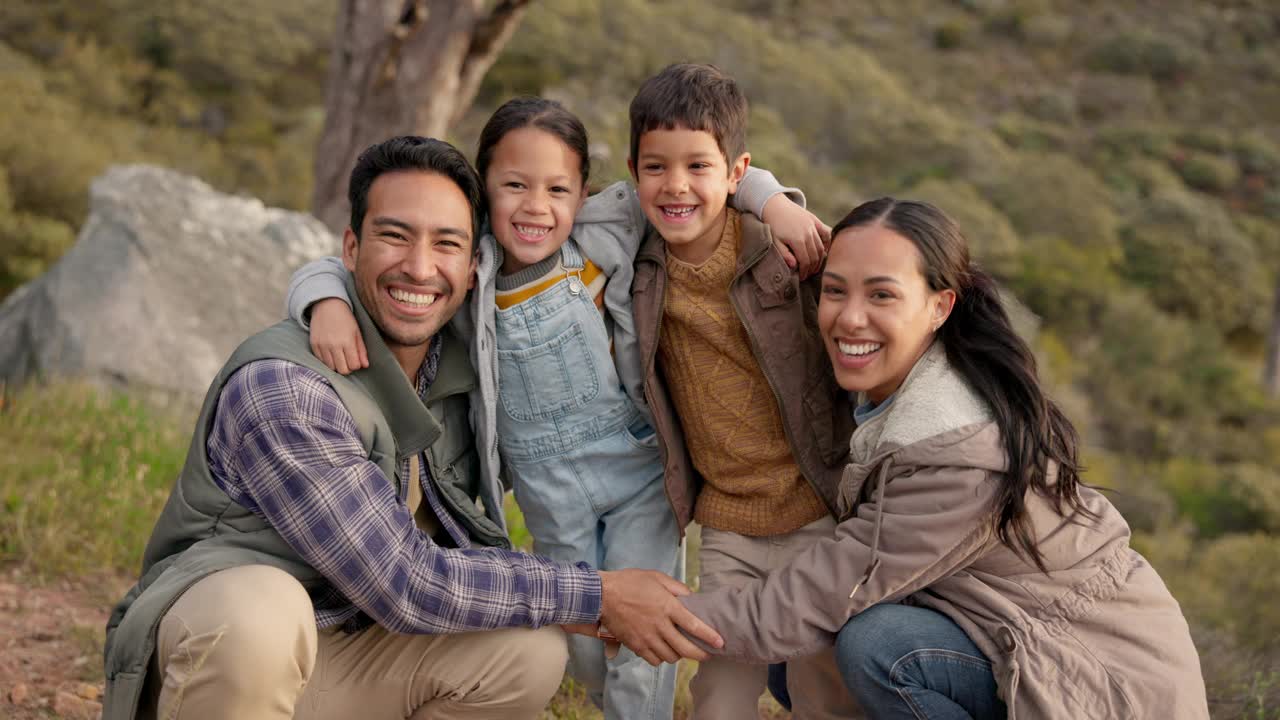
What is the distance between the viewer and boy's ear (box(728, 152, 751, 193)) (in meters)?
2.81

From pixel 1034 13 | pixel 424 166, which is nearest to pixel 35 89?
pixel 424 166

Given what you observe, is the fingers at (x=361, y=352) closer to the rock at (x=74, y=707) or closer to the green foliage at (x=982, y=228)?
the rock at (x=74, y=707)

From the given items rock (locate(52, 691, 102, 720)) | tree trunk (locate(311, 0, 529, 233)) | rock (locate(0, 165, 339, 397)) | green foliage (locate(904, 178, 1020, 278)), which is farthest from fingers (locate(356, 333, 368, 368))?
green foliage (locate(904, 178, 1020, 278))

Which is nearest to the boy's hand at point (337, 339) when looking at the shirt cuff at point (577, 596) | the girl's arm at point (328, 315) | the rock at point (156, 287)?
the girl's arm at point (328, 315)

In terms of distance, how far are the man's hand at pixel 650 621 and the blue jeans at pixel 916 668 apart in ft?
1.09

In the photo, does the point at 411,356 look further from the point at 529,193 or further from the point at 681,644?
the point at 681,644

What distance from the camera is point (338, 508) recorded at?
227cm

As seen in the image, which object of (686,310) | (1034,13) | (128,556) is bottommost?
(128,556)

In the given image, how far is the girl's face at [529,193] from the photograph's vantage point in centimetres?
268

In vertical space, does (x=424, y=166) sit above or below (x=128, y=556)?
above

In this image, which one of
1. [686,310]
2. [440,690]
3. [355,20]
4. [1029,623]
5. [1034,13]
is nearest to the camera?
[1029,623]

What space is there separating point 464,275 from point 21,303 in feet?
14.2

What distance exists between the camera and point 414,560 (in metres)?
2.34

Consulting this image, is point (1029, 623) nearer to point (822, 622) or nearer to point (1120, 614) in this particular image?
point (1120, 614)
